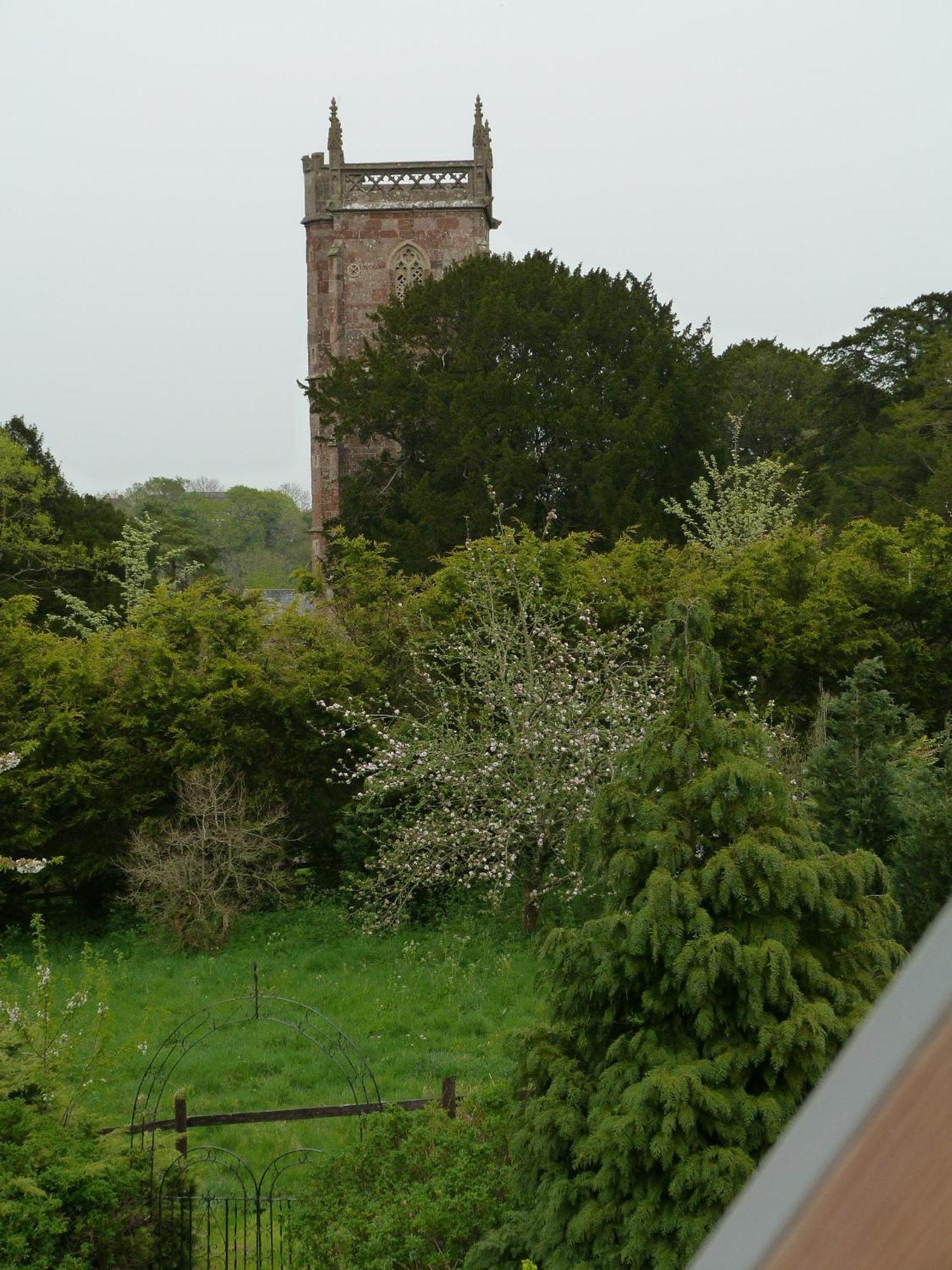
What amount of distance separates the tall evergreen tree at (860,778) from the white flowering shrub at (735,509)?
35.7 ft

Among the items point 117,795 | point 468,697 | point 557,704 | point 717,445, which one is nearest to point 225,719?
point 117,795

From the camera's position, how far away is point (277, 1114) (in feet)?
23.9

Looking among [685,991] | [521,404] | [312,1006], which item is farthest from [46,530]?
[685,991]

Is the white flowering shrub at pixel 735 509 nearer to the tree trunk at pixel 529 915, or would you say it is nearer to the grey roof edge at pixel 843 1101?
the tree trunk at pixel 529 915

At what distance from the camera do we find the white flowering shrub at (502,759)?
37.2 ft

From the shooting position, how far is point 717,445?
78.2ft

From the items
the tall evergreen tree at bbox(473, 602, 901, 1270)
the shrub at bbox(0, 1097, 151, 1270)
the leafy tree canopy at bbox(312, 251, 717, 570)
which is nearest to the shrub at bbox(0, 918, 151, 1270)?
the shrub at bbox(0, 1097, 151, 1270)

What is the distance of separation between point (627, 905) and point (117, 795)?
9694mm

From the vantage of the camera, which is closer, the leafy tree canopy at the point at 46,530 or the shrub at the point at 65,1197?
the shrub at the point at 65,1197

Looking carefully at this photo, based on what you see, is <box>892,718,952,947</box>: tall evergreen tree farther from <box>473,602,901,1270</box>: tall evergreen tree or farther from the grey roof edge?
the grey roof edge

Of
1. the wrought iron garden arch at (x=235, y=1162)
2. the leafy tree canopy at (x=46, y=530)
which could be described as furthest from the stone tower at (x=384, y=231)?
the wrought iron garden arch at (x=235, y=1162)

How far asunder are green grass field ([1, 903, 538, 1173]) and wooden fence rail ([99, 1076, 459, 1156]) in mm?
210

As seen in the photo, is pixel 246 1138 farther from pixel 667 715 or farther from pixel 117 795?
pixel 117 795

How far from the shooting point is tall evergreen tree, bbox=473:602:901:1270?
4340mm
